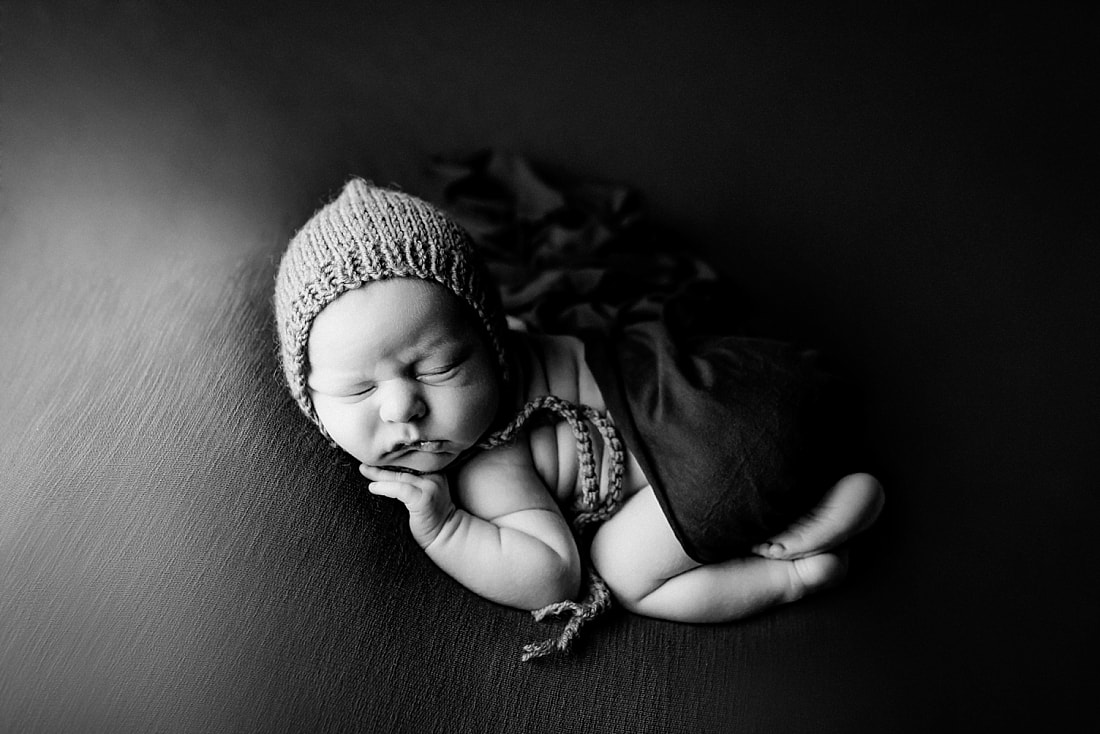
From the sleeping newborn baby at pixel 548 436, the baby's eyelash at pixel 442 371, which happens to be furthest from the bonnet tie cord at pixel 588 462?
the baby's eyelash at pixel 442 371

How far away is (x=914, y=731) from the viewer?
3.19 feet

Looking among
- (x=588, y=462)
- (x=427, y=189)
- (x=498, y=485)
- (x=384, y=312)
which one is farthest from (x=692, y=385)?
(x=427, y=189)

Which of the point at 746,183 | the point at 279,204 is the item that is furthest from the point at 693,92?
the point at 279,204

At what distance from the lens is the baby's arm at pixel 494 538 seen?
1.02 meters

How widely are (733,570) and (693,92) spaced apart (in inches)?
36.8

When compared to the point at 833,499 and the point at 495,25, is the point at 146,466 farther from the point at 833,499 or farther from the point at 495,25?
the point at 495,25

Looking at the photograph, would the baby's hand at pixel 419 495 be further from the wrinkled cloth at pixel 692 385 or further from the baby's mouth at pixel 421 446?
the wrinkled cloth at pixel 692 385

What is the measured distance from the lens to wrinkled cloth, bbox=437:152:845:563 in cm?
105

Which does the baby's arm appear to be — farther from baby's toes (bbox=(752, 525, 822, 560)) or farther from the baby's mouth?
baby's toes (bbox=(752, 525, 822, 560))

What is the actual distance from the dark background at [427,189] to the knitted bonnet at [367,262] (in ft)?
0.46

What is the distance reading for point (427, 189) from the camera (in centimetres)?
157

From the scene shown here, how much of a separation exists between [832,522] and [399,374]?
1.74 ft

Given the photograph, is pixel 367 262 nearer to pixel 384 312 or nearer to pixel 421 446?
pixel 384 312

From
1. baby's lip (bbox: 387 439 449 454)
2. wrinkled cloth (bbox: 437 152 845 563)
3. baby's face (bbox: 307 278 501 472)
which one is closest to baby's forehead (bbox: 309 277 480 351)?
baby's face (bbox: 307 278 501 472)
